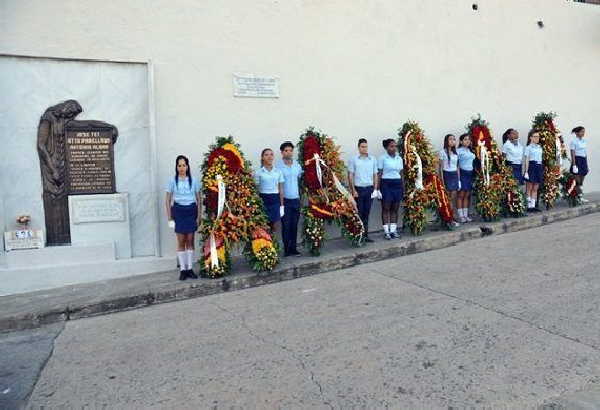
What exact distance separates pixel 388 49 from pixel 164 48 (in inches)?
166

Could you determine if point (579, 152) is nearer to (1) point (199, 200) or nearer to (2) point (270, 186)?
(2) point (270, 186)

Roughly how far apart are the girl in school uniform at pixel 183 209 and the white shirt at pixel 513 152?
6546mm

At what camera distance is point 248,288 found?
21.0ft

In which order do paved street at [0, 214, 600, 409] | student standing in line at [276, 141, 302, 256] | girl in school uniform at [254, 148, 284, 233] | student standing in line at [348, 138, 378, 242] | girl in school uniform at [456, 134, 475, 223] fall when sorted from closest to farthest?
1. paved street at [0, 214, 600, 409]
2. girl in school uniform at [254, 148, 284, 233]
3. student standing in line at [276, 141, 302, 256]
4. student standing in line at [348, 138, 378, 242]
5. girl in school uniform at [456, 134, 475, 223]

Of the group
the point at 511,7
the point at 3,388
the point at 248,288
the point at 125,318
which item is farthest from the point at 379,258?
the point at 511,7

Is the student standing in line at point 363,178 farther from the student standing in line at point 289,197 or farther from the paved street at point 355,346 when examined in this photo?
the paved street at point 355,346

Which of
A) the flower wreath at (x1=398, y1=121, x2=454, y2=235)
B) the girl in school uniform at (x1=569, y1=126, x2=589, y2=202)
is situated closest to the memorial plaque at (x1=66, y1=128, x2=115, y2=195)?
the flower wreath at (x1=398, y1=121, x2=454, y2=235)

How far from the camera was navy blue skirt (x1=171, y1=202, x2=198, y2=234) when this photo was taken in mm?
6383

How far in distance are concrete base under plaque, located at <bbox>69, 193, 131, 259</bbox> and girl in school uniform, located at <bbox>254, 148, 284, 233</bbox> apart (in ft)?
6.36

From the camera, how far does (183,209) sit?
251 inches

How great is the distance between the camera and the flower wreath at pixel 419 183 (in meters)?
8.38

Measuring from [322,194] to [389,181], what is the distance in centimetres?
139

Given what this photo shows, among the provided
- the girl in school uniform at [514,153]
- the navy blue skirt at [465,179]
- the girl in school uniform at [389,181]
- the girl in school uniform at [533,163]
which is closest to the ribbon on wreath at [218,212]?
the girl in school uniform at [389,181]

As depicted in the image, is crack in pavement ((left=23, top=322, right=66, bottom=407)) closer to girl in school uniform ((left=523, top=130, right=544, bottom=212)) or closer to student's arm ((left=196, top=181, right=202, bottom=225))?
student's arm ((left=196, top=181, right=202, bottom=225))
